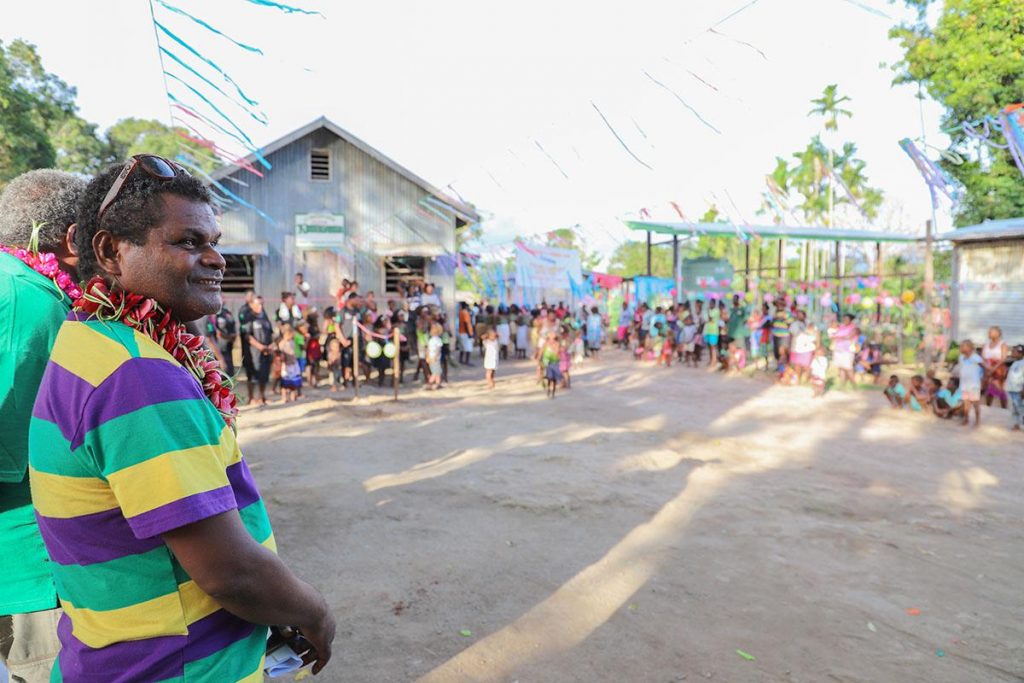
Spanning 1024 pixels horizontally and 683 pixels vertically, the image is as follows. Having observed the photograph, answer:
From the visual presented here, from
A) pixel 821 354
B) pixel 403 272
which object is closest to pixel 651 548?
pixel 821 354

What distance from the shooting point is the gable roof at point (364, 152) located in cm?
1476

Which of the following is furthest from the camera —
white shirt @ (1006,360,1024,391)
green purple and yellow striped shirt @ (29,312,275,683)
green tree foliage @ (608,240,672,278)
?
green tree foliage @ (608,240,672,278)

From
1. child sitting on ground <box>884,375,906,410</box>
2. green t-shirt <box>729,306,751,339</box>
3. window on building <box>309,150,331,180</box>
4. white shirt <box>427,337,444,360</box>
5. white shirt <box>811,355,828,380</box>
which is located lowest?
child sitting on ground <box>884,375,906,410</box>

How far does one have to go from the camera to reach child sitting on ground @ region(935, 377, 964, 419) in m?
9.61

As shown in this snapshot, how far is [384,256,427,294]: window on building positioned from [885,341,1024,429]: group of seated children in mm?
9911

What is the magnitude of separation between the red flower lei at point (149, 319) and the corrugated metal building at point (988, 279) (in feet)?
58.3

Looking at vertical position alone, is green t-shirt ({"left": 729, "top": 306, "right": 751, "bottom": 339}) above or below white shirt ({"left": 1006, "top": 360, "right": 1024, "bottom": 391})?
above

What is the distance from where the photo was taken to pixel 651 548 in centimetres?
453

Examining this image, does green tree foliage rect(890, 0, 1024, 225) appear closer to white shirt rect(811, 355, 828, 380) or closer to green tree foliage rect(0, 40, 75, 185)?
white shirt rect(811, 355, 828, 380)

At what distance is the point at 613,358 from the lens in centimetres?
1828

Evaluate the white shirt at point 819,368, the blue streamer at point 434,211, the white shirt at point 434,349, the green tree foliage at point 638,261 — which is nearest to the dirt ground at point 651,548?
the white shirt at point 819,368

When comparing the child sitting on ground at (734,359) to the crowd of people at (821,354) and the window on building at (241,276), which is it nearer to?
the crowd of people at (821,354)

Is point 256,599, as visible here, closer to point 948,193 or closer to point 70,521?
point 70,521

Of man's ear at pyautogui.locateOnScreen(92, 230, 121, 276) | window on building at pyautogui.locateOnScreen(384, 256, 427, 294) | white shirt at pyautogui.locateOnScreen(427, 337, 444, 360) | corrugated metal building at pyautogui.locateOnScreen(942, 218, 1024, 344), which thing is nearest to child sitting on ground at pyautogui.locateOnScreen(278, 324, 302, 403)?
white shirt at pyautogui.locateOnScreen(427, 337, 444, 360)
